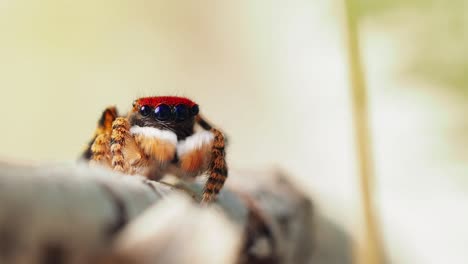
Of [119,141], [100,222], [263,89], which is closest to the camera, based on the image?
[100,222]

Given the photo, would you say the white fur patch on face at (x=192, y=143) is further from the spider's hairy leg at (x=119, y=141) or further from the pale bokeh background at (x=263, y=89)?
the pale bokeh background at (x=263, y=89)

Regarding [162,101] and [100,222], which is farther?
[162,101]

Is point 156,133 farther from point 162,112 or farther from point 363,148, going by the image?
point 363,148

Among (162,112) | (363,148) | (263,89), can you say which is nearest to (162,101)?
(162,112)

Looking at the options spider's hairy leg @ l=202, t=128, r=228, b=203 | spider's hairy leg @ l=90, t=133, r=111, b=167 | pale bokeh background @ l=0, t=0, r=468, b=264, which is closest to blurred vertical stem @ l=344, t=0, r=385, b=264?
spider's hairy leg @ l=202, t=128, r=228, b=203

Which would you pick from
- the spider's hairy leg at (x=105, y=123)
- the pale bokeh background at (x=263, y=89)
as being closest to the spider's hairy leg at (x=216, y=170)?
the spider's hairy leg at (x=105, y=123)

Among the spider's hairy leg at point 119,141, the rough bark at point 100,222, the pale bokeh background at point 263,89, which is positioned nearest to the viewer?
the rough bark at point 100,222

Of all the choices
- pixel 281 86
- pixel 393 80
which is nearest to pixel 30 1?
pixel 281 86
